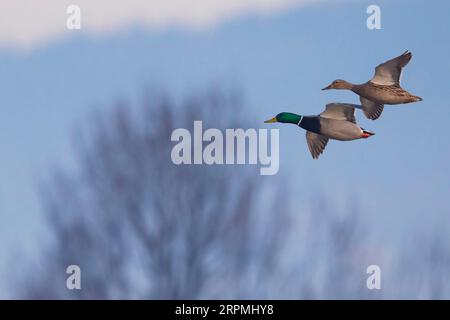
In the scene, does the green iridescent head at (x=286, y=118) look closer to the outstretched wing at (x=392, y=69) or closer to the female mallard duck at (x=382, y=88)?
the female mallard duck at (x=382, y=88)

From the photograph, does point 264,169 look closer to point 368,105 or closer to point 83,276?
point 368,105

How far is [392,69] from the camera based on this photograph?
7.72 meters

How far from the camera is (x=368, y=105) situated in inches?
311

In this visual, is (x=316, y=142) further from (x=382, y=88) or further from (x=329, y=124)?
(x=382, y=88)

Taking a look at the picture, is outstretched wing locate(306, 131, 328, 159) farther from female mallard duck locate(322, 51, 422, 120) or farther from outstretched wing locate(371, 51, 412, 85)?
outstretched wing locate(371, 51, 412, 85)

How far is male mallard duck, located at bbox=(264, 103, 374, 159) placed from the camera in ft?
25.9

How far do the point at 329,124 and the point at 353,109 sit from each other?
242 millimetres

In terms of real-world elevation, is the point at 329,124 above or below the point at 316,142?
above

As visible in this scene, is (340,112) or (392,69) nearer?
(392,69)

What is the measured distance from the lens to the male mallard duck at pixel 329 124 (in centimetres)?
788

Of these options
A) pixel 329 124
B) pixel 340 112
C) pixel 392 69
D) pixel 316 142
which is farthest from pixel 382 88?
pixel 316 142
